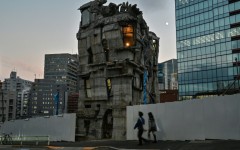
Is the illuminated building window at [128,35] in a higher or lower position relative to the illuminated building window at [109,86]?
higher

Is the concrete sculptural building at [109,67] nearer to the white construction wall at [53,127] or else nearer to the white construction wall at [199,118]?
the white construction wall at [53,127]

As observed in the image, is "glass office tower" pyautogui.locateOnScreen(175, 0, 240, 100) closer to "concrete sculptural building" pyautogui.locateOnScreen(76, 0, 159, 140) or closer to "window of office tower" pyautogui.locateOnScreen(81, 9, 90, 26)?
"concrete sculptural building" pyautogui.locateOnScreen(76, 0, 159, 140)

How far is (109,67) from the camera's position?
135 ft

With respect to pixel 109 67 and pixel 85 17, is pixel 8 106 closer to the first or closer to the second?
pixel 85 17

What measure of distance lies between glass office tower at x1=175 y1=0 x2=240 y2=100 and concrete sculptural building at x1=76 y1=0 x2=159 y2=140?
4100 cm

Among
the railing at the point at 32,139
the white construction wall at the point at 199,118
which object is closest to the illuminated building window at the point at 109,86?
the railing at the point at 32,139

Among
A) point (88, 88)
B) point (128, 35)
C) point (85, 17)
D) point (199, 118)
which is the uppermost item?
point (85, 17)

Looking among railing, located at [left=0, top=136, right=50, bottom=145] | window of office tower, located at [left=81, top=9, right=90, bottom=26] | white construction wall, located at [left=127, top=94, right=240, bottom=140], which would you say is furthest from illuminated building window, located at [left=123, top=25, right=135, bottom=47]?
white construction wall, located at [left=127, top=94, right=240, bottom=140]

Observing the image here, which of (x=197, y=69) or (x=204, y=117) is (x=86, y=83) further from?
(x=197, y=69)

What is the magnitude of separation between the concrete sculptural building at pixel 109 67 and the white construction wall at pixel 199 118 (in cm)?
1713

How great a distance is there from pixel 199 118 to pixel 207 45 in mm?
A: 69740

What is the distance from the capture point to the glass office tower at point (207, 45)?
79188 mm

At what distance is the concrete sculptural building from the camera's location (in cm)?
3994

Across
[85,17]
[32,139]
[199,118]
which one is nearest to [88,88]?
[85,17]
